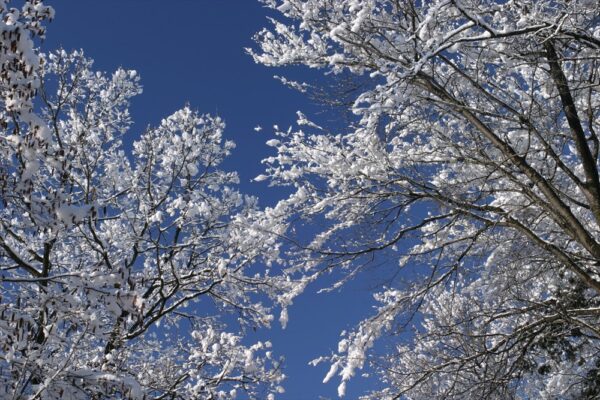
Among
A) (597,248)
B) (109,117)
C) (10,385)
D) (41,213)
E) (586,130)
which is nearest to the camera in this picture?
(41,213)

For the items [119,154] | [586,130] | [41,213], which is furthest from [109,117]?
[586,130]

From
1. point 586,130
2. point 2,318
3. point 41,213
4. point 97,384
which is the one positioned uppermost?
point 586,130

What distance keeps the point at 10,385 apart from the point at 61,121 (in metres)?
6.03

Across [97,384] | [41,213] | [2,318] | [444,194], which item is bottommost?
[97,384]

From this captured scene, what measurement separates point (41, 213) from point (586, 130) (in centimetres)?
670

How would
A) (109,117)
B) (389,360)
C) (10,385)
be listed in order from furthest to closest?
(109,117), (389,360), (10,385)

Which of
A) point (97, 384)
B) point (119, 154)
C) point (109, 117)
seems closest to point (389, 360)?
point (97, 384)

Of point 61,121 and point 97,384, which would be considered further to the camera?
point 61,121

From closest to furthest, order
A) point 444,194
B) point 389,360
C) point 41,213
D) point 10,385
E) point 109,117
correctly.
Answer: point 41,213 → point 10,385 → point 444,194 → point 389,360 → point 109,117

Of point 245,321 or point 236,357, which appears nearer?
point 236,357

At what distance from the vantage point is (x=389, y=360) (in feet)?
21.0

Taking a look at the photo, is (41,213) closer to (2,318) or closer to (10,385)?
(2,318)

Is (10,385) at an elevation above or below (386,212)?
below

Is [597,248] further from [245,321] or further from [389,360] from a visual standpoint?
[245,321]
